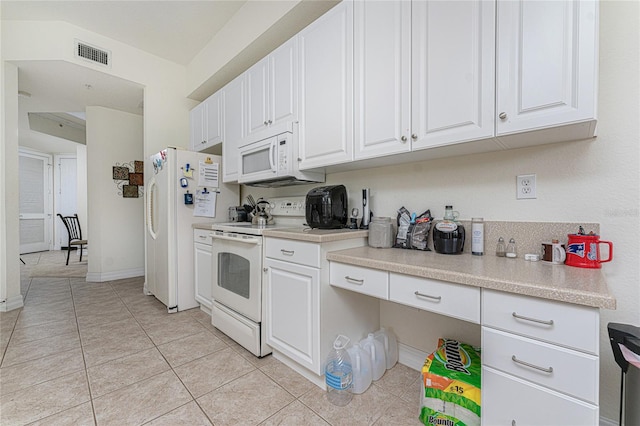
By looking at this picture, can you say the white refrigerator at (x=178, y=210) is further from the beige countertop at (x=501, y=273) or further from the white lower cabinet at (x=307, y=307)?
the beige countertop at (x=501, y=273)

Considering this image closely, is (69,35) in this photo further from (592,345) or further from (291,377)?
(592,345)

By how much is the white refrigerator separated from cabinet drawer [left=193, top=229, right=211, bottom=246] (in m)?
0.06

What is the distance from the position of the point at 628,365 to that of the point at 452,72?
50.8 inches

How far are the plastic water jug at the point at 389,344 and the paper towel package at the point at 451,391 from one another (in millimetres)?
420

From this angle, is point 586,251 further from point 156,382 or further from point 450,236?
point 156,382

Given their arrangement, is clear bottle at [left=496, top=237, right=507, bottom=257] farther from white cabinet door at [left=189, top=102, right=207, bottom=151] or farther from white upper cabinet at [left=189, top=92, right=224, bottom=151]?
white cabinet door at [left=189, top=102, right=207, bottom=151]

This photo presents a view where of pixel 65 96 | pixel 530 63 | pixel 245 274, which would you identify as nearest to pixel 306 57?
pixel 530 63

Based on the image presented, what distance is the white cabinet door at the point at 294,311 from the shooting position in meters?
1.51

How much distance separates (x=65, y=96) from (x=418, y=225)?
4.74 m

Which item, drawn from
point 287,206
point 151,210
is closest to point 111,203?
point 151,210

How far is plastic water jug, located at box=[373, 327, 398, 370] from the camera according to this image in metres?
1.72

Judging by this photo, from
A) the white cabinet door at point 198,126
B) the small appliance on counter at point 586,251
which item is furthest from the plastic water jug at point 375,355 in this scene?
the white cabinet door at point 198,126

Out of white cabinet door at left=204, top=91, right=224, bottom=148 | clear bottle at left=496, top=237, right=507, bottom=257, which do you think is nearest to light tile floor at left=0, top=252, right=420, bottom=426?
clear bottle at left=496, top=237, right=507, bottom=257

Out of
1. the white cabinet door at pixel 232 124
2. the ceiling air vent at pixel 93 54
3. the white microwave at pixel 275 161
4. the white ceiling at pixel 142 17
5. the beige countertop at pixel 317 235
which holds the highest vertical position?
the white ceiling at pixel 142 17
